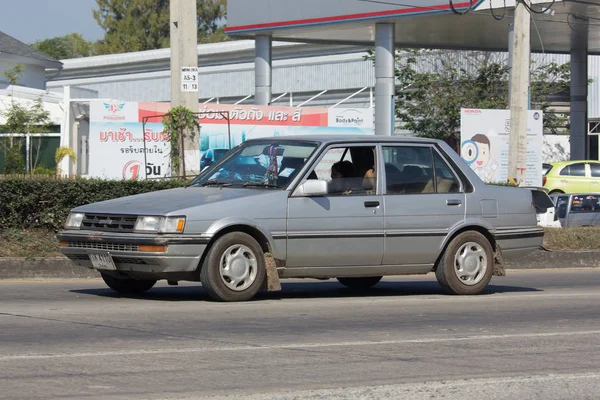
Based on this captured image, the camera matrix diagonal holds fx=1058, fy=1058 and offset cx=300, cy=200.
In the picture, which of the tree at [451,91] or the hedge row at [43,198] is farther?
the tree at [451,91]

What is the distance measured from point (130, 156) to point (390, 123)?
7.47m

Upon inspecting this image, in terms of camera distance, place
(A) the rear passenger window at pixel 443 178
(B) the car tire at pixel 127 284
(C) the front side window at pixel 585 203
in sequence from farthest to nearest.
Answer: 1. (C) the front side window at pixel 585 203
2. (A) the rear passenger window at pixel 443 178
3. (B) the car tire at pixel 127 284

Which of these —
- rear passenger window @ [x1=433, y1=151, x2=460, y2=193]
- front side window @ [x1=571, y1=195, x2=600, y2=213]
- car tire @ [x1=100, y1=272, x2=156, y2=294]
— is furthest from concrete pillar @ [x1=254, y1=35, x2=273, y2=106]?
car tire @ [x1=100, y1=272, x2=156, y2=294]

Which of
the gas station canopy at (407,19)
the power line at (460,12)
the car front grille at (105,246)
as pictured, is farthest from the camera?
the gas station canopy at (407,19)

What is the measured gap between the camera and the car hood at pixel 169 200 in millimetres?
10000

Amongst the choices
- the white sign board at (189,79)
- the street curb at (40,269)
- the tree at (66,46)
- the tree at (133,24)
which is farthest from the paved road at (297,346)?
the tree at (66,46)

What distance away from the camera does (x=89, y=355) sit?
23.7ft

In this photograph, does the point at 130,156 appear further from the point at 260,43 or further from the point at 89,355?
the point at 89,355

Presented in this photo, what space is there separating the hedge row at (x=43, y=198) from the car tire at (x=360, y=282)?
14.4ft

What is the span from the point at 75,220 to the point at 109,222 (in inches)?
21.5

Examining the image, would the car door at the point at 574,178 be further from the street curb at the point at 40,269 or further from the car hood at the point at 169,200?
the car hood at the point at 169,200

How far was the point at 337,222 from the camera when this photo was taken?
10719mm

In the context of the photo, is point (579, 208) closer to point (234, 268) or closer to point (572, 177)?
point (572, 177)

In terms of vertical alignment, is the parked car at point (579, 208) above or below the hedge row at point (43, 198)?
below
